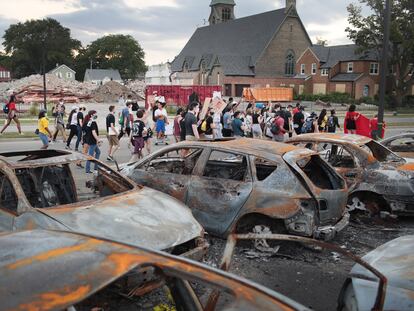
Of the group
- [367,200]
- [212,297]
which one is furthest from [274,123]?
[212,297]

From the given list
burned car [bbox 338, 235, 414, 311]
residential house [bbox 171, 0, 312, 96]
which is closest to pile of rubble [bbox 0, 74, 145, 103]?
residential house [bbox 171, 0, 312, 96]

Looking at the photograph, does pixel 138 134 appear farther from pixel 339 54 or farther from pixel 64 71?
pixel 64 71

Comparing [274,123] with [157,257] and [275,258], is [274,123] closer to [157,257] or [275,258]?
[275,258]

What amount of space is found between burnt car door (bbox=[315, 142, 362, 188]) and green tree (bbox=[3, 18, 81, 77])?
97.0 meters

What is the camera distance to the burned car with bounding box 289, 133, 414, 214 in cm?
766

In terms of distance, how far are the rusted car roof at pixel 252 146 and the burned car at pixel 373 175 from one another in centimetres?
181

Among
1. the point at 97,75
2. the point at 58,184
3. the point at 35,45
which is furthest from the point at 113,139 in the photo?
the point at 97,75

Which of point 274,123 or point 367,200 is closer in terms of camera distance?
point 367,200

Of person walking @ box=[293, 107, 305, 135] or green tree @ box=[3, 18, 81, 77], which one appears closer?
person walking @ box=[293, 107, 305, 135]

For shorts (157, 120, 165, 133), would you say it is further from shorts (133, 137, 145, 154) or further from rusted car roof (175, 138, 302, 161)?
rusted car roof (175, 138, 302, 161)

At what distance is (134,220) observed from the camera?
497 cm

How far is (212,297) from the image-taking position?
282cm

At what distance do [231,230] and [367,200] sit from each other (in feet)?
10.3

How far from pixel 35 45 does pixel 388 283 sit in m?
103
